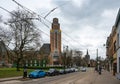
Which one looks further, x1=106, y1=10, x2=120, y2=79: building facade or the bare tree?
the bare tree

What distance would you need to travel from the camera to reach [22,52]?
2633 inches

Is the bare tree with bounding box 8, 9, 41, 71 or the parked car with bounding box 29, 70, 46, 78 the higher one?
the bare tree with bounding box 8, 9, 41, 71

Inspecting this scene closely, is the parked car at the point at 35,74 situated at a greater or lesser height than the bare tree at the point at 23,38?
lesser

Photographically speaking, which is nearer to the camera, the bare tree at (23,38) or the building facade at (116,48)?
the building facade at (116,48)

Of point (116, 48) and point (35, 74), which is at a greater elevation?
point (116, 48)

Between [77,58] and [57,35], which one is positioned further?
[77,58]

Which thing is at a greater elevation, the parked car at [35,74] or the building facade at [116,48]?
the building facade at [116,48]

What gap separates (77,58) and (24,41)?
86955 mm

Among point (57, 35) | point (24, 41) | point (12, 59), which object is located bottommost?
point (12, 59)

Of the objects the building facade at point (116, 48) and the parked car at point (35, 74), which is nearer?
the building facade at point (116, 48)

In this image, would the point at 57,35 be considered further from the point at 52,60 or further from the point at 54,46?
the point at 52,60

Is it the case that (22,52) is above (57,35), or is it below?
below

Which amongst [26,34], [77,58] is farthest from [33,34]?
[77,58]

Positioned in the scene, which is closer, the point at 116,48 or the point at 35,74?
the point at 35,74
